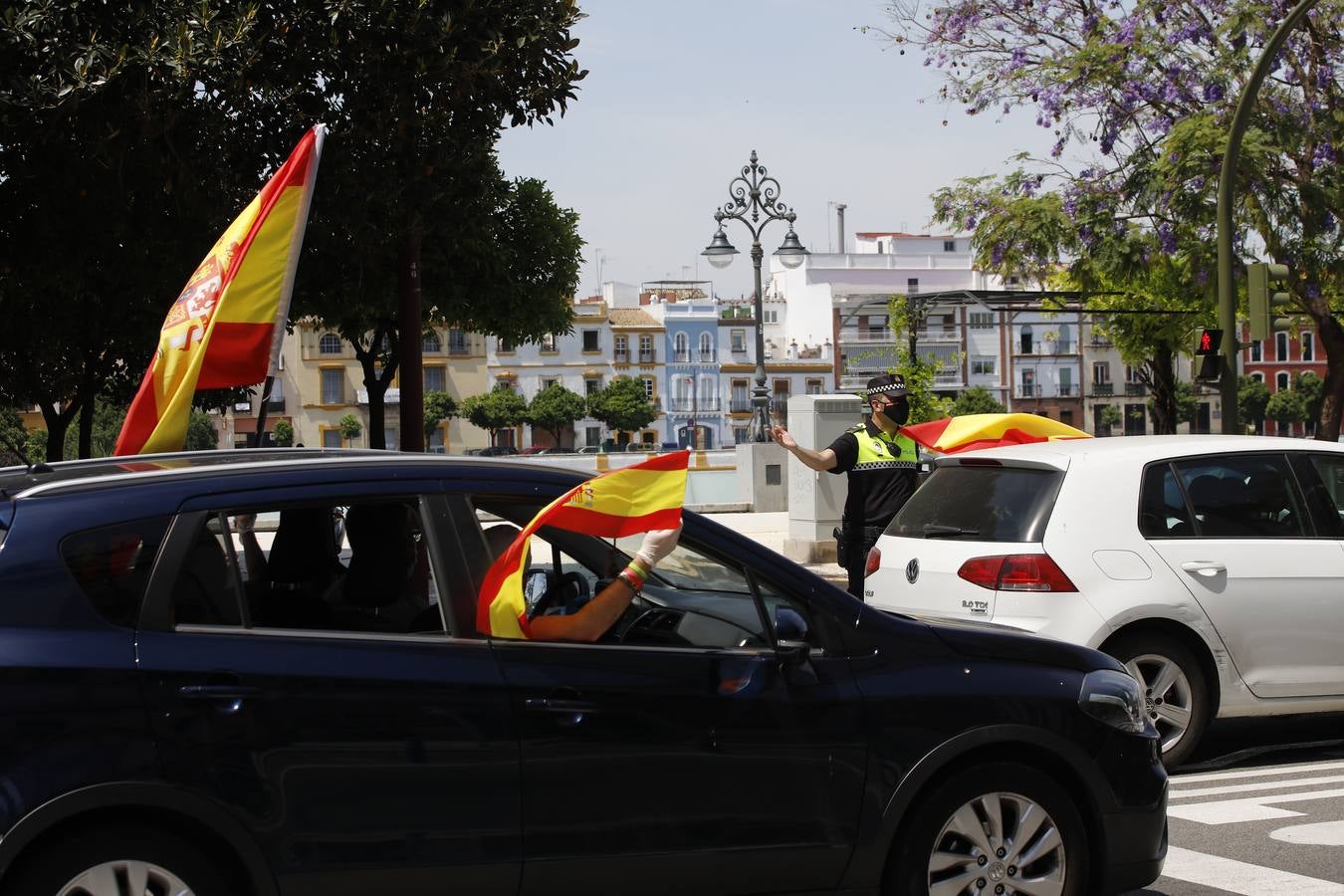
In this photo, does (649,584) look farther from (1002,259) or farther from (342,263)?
(1002,259)

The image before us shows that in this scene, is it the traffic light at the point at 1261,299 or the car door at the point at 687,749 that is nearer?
the car door at the point at 687,749

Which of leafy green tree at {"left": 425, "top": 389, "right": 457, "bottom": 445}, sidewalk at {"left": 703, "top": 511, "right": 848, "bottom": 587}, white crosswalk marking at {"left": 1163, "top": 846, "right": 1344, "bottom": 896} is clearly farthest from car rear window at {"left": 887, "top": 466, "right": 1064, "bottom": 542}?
leafy green tree at {"left": 425, "top": 389, "right": 457, "bottom": 445}

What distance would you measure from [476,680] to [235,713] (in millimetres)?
623

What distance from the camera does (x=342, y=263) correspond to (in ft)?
60.8

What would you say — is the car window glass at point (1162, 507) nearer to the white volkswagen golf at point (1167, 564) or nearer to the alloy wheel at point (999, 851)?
the white volkswagen golf at point (1167, 564)

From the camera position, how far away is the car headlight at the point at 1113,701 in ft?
16.0

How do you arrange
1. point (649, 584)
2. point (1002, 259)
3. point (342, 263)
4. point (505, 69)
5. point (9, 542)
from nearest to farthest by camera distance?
point (9, 542)
point (649, 584)
point (505, 69)
point (342, 263)
point (1002, 259)

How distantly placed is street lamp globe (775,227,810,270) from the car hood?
2413 centimetres

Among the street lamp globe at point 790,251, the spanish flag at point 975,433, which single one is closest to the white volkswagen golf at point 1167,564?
the spanish flag at point 975,433

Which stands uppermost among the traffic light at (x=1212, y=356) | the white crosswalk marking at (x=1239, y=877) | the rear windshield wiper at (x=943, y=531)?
the traffic light at (x=1212, y=356)

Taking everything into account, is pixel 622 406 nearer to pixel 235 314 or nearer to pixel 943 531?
pixel 943 531

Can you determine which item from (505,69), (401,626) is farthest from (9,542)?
(505,69)

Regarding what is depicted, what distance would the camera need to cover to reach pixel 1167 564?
7.66 metres

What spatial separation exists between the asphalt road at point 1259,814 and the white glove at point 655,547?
97.4 inches
